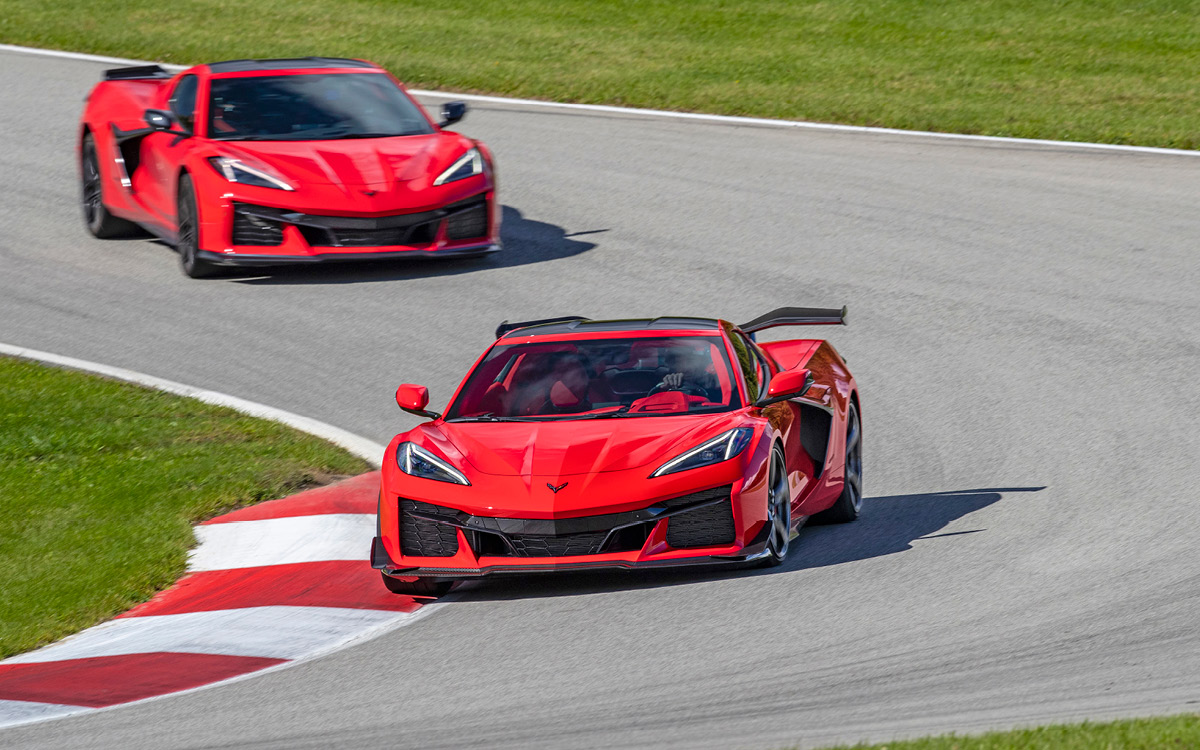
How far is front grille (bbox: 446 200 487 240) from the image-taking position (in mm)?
14531

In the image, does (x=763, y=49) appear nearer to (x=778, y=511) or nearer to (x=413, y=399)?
(x=413, y=399)

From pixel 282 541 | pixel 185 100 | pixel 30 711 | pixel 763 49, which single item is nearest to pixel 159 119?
pixel 185 100

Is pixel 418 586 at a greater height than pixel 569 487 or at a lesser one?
lesser

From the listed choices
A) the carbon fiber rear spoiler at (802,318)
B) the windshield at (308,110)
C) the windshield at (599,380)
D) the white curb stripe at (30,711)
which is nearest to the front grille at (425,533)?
the windshield at (599,380)

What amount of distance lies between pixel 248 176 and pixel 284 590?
6.29 meters

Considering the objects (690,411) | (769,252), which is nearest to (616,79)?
(769,252)

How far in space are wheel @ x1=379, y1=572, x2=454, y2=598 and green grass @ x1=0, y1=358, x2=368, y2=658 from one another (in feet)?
3.72

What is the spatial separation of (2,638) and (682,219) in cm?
948

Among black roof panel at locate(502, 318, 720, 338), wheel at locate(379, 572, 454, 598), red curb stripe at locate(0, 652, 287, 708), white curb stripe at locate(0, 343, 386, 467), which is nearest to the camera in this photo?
red curb stripe at locate(0, 652, 287, 708)

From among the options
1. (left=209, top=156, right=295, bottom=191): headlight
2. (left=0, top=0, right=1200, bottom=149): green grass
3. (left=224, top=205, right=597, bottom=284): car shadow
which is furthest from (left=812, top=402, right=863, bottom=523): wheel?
(left=0, top=0, right=1200, bottom=149): green grass

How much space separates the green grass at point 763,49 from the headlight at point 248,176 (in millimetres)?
7978

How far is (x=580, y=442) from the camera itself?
8016 mm

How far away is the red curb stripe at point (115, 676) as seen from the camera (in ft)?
22.7

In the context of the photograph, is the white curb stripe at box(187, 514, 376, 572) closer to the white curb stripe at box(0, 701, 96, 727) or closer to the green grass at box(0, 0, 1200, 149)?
the white curb stripe at box(0, 701, 96, 727)
